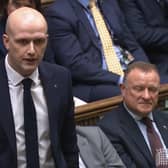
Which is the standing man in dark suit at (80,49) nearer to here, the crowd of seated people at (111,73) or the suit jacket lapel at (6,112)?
the crowd of seated people at (111,73)

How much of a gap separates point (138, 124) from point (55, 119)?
3.08 ft

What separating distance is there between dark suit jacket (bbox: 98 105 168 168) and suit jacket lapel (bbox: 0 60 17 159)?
90cm

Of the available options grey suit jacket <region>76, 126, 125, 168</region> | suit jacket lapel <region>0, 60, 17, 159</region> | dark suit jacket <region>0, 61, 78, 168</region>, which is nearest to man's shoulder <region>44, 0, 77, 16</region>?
grey suit jacket <region>76, 126, 125, 168</region>

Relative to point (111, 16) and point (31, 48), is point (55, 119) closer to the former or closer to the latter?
point (31, 48)

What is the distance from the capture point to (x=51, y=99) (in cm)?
182

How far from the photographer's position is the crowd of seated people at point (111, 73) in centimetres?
254

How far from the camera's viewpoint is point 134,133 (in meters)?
2.64

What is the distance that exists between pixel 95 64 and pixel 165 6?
2.68 feet

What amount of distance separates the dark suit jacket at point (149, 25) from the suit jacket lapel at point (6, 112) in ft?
6.89

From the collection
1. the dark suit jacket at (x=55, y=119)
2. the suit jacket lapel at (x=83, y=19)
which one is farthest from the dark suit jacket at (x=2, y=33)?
the dark suit jacket at (x=55, y=119)

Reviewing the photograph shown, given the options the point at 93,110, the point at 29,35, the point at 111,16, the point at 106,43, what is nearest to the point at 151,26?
the point at 111,16

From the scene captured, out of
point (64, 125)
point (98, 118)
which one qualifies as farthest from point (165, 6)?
point (64, 125)

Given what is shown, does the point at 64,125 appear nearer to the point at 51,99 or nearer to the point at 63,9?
the point at 51,99

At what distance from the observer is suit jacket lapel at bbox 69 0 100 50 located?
341 cm
